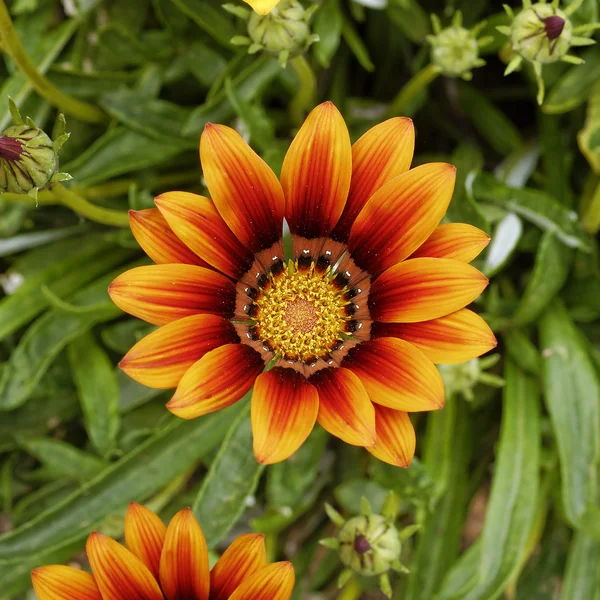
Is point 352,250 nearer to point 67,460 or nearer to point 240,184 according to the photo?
point 240,184

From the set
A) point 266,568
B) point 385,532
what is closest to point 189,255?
point 266,568

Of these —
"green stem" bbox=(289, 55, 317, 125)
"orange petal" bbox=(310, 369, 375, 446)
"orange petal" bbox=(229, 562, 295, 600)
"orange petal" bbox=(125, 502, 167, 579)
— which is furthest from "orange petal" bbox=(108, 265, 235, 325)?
"green stem" bbox=(289, 55, 317, 125)

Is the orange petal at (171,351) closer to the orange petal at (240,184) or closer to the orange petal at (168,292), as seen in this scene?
the orange petal at (168,292)

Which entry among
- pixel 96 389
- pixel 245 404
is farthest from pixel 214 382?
pixel 96 389

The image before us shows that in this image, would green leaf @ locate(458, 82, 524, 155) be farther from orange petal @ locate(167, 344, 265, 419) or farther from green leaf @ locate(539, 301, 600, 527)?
orange petal @ locate(167, 344, 265, 419)

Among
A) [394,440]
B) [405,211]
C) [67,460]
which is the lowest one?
[67,460]

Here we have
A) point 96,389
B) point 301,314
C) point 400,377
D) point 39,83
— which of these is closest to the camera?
point 400,377
